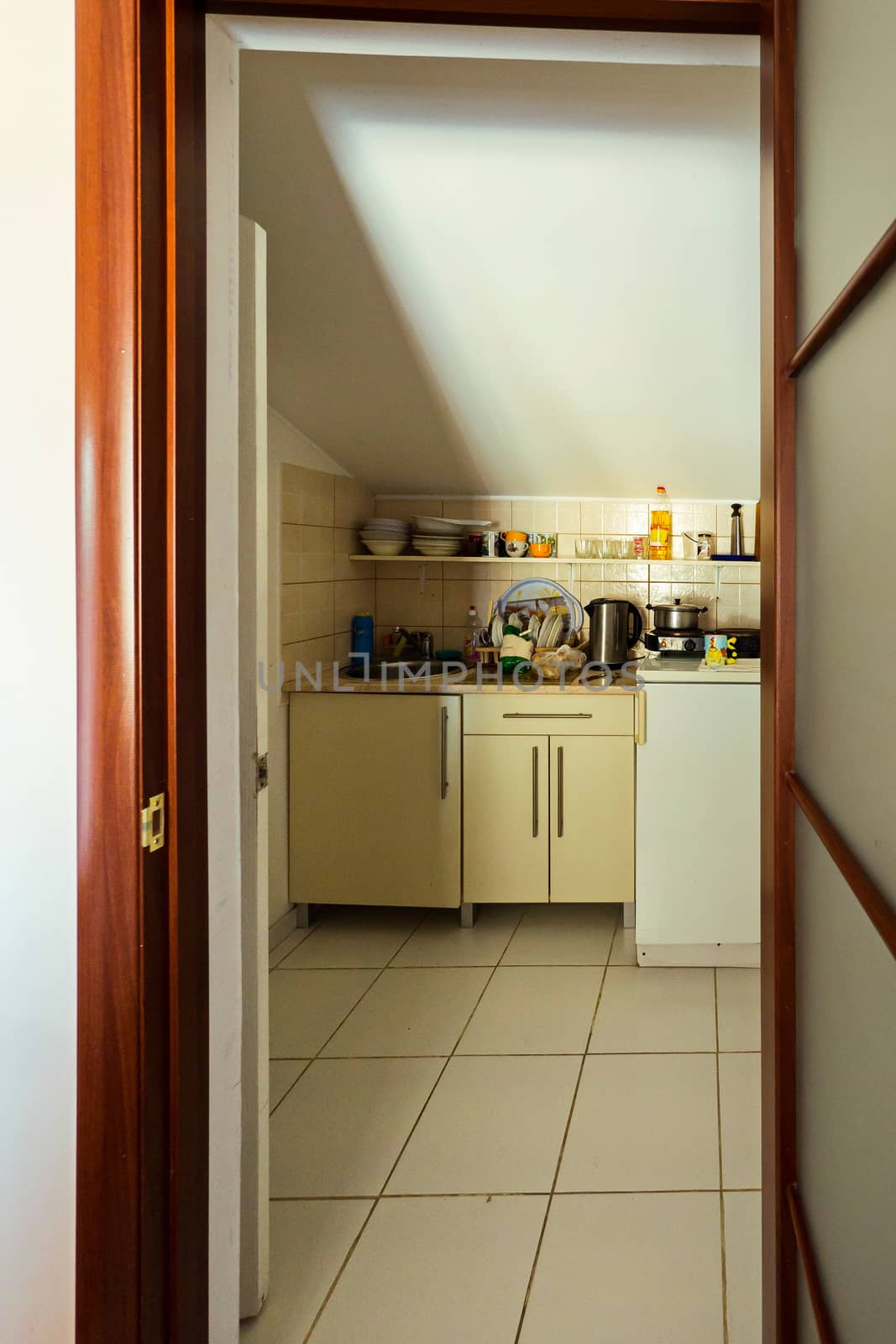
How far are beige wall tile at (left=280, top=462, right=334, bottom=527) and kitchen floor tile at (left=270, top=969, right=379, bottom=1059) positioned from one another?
136 centimetres

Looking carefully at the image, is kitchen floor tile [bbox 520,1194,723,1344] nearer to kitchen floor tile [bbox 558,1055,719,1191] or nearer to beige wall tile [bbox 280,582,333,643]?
kitchen floor tile [bbox 558,1055,719,1191]

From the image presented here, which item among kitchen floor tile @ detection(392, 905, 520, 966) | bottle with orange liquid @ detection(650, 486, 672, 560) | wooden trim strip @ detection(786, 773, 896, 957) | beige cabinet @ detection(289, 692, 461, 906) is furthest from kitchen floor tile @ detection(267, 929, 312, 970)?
wooden trim strip @ detection(786, 773, 896, 957)

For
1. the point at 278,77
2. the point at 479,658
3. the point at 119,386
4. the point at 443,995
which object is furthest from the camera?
the point at 479,658

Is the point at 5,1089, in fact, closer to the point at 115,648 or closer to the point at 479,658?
the point at 115,648

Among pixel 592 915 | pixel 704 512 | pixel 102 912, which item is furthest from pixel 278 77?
pixel 592 915

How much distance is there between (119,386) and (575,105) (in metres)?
1.17

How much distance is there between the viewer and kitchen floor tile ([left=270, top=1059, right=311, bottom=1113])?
230 centimetres

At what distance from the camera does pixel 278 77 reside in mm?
1771

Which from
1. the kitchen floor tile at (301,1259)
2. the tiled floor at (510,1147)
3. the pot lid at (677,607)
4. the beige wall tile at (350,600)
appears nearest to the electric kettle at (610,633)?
the pot lid at (677,607)

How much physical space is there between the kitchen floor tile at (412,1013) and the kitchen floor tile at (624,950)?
409mm

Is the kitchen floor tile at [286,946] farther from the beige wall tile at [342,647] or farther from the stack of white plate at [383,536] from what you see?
the stack of white plate at [383,536]

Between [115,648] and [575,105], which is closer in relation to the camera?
[115,648]

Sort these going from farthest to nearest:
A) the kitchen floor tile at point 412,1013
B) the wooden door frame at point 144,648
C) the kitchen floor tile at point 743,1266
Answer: the kitchen floor tile at point 412,1013, the kitchen floor tile at point 743,1266, the wooden door frame at point 144,648

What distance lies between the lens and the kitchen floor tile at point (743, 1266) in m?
1.54
